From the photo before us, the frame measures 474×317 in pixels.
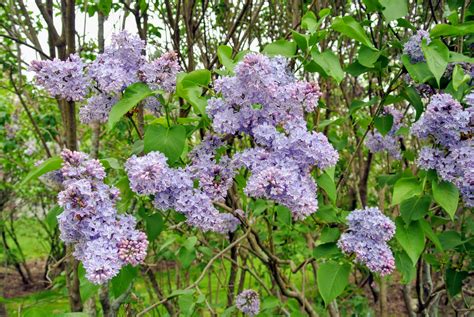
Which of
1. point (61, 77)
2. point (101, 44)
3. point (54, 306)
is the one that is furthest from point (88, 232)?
point (54, 306)

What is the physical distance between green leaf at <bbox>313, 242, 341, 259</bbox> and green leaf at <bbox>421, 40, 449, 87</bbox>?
0.61 metres

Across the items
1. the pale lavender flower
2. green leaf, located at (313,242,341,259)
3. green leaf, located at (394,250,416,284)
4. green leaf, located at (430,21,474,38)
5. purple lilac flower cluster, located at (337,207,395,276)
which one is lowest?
green leaf, located at (394,250,416,284)

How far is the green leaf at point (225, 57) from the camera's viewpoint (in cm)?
140

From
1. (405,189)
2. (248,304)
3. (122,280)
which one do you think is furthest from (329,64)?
(248,304)

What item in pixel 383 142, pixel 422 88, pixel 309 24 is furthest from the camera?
pixel 383 142

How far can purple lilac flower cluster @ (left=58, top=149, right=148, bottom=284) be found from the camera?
3.58ft

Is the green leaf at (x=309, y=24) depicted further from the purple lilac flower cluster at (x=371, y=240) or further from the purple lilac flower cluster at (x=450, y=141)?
the purple lilac flower cluster at (x=371, y=240)

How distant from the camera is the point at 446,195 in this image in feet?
4.78

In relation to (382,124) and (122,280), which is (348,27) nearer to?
(382,124)

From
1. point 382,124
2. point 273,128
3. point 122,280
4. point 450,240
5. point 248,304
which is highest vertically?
point 273,128

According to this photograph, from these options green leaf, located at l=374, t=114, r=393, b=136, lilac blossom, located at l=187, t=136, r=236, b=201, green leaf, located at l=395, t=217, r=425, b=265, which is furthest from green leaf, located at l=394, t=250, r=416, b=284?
lilac blossom, located at l=187, t=136, r=236, b=201

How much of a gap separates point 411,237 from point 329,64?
594 mm

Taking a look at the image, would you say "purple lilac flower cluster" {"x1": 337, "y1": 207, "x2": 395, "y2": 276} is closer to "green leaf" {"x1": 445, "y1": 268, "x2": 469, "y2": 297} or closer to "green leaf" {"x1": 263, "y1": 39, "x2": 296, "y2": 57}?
"green leaf" {"x1": 263, "y1": 39, "x2": 296, "y2": 57}

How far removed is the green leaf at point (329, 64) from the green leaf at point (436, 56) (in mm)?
244
